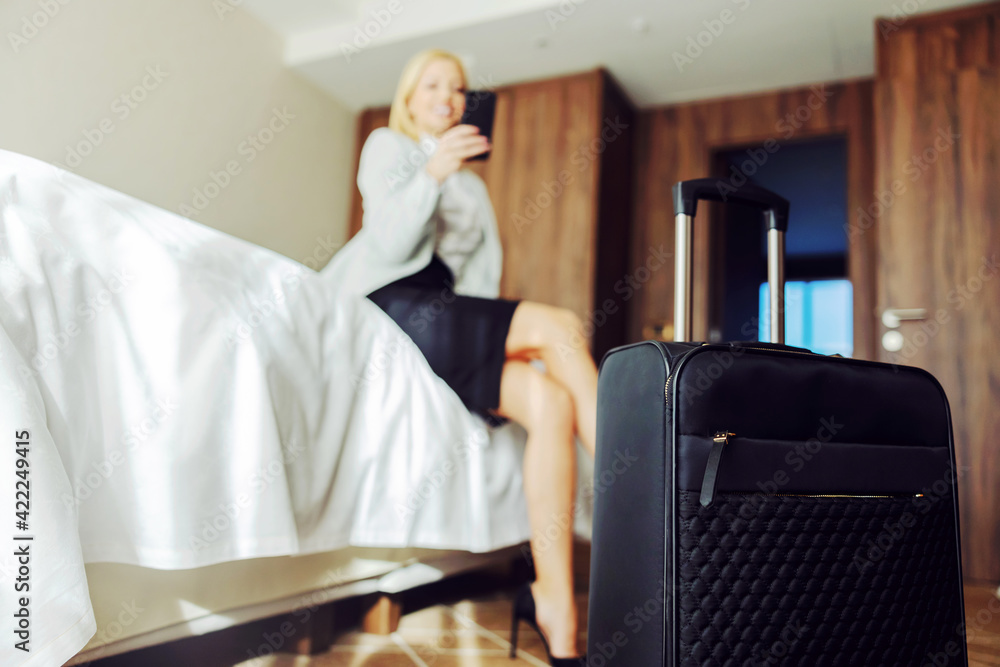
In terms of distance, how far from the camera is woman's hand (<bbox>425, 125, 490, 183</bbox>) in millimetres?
1321

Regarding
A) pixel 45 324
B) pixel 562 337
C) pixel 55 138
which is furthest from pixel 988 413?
pixel 55 138

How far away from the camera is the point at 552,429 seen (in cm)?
105

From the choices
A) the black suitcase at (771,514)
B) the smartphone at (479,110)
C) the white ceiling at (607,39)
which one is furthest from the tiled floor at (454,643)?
the white ceiling at (607,39)

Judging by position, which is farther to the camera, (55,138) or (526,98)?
(526,98)

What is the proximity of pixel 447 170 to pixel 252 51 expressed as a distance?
1.57 meters

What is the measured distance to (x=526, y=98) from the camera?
2.67 meters

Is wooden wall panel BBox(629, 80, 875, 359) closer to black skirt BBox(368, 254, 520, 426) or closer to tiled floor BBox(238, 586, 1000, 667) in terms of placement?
tiled floor BBox(238, 586, 1000, 667)

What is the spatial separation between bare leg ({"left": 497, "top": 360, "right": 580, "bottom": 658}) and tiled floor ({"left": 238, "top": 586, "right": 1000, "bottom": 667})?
8 centimetres

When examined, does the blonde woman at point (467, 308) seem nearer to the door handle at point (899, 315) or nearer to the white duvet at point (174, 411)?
the white duvet at point (174, 411)

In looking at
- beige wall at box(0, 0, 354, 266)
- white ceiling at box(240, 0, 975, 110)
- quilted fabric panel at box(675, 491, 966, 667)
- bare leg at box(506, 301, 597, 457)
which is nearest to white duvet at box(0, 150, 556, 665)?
bare leg at box(506, 301, 597, 457)

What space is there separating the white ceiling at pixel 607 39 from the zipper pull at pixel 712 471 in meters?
1.94

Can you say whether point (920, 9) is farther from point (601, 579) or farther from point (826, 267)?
point (826, 267)

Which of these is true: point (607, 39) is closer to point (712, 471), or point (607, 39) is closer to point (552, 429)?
point (552, 429)

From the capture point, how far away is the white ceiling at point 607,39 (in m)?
2.16
